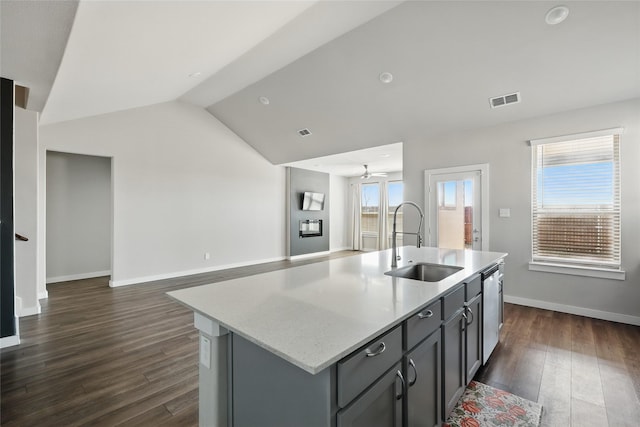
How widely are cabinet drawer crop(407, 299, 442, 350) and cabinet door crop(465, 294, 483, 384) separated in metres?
0.49

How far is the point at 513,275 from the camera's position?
4.14 meters

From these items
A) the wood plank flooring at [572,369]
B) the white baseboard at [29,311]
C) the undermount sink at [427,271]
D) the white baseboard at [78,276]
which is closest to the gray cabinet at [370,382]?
the undermount sink at [427,271]

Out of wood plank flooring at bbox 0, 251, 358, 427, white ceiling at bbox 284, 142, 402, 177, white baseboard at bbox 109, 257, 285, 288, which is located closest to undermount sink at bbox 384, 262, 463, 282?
wood plank flooring at bbox 0, 251, 358, 427

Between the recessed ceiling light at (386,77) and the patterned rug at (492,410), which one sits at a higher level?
the recessed ceiling light at (386,77)

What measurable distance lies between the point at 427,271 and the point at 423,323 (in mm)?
Result: 1105

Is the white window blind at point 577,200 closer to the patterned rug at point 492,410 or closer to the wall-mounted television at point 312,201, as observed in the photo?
the patterned rug at point 492,410

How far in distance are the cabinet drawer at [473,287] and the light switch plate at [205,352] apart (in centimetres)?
162

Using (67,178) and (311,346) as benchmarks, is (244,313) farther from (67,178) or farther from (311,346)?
(67,178)

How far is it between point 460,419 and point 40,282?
5.59m

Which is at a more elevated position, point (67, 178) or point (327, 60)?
point (327, 60)

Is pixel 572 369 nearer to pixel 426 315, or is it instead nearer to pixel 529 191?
pixel 426 315

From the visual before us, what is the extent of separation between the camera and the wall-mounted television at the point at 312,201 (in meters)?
8.06

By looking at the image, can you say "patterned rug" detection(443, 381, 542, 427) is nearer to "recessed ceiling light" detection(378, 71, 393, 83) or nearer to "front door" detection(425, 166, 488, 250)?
"front door" detection(425, 166, 488, 250)

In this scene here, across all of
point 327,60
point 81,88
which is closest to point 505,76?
point 327,60
